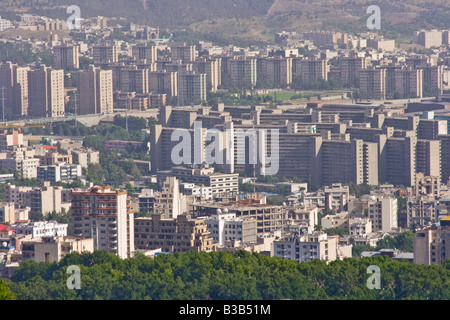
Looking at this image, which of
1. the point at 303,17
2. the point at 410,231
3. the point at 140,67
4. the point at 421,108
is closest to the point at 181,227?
the point at 410,231

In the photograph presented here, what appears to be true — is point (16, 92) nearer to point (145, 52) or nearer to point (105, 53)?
point (105, 53)

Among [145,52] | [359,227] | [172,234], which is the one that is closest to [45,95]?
[145,52]

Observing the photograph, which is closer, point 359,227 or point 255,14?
point 359,227

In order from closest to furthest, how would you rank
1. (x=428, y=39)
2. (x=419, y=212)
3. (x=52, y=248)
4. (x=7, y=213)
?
(x=52, y=248)
(x=419, y=212)
(x=7, y=213)
(x=428, y=39)

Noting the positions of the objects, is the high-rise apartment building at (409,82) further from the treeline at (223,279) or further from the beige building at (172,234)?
the treeline at (223,279)

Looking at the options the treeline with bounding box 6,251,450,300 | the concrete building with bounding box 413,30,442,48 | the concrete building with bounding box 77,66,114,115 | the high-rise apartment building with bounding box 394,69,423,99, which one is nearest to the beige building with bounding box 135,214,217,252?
the treeline with bounding box 6,251,450,300

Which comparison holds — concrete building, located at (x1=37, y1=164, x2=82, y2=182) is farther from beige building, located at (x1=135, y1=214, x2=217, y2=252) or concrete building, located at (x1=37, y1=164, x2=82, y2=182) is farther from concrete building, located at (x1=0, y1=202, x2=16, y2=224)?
beige building, located at (x1=135, y1=214, x2=217, y2=252)
